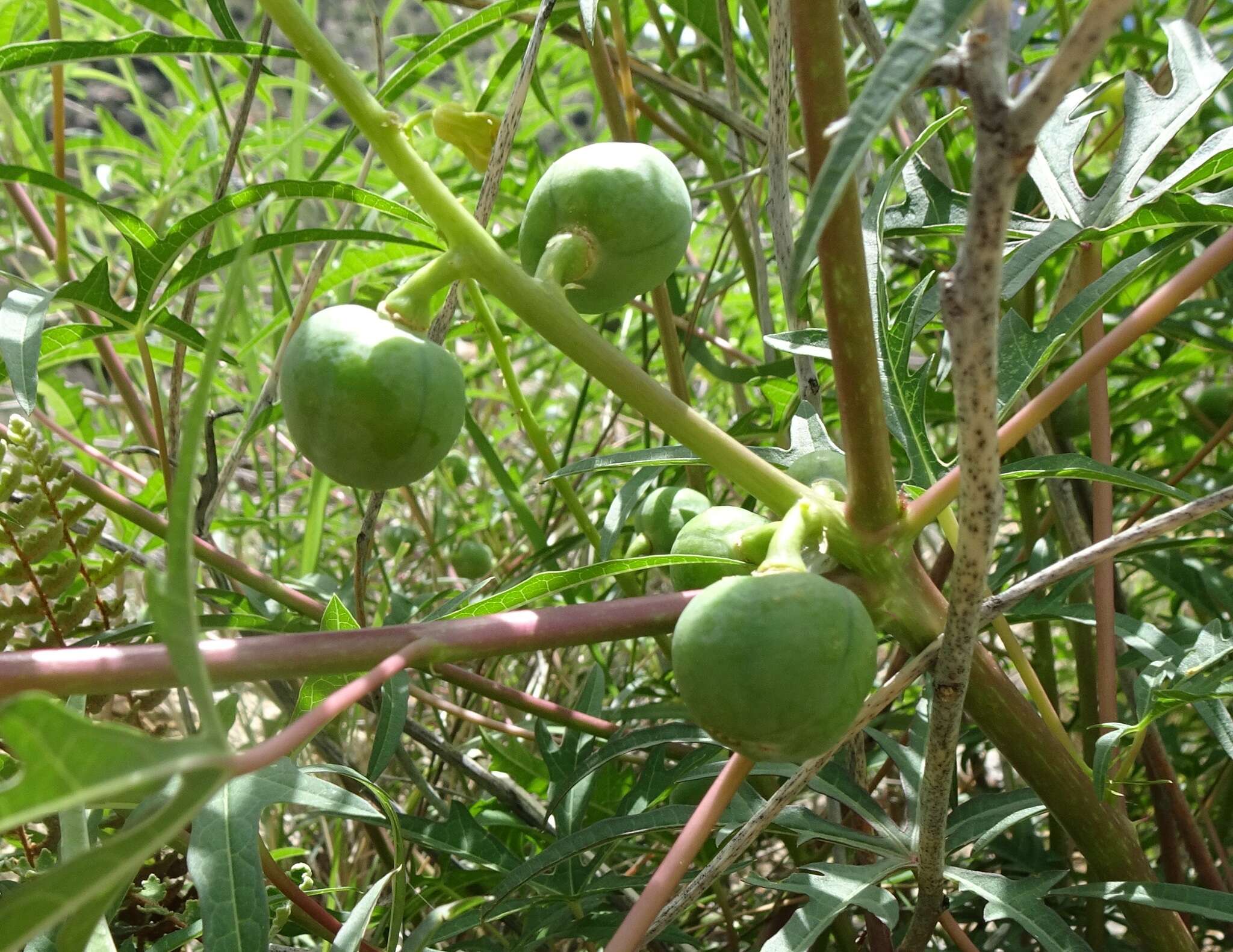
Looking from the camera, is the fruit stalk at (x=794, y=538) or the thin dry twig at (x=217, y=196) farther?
the thin dry twig at (x=217, y=196)

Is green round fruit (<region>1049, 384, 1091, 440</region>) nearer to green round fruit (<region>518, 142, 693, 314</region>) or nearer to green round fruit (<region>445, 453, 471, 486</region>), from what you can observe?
green round fruit (<region>518, 142, 693, 314</region>)

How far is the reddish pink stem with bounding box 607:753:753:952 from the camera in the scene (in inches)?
26.0

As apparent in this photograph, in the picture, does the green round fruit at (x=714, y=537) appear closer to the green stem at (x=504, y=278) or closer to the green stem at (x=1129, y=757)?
the green stem at (x=504, y=278)

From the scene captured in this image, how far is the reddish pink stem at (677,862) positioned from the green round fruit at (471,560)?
124 centimetres

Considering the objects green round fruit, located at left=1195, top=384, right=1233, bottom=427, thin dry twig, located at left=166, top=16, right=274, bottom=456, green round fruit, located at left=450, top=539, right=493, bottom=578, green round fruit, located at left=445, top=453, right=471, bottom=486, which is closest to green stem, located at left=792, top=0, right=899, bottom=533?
thin dry twig, located at left=166, top=16, right=274, bottom=456

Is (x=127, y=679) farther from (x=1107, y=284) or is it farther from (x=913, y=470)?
(x=1107, y=284)

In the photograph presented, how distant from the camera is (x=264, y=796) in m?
0.76

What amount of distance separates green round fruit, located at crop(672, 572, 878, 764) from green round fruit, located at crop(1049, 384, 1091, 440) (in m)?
0.90

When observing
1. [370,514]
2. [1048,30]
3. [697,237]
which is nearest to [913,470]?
[370,514]

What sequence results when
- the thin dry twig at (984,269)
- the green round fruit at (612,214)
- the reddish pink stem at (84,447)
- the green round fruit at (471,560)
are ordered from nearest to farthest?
the thin dry twig at (984,269) < the green round fruit at (612,214) < the reddish pink stem at (84,447) < the green round fruit at (471,560)

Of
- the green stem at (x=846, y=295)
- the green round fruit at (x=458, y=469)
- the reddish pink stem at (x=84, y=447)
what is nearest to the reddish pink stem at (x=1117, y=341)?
the green stem at (x=846, y=295)

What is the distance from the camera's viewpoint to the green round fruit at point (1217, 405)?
1586mm

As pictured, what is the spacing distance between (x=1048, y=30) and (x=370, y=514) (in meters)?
1.59

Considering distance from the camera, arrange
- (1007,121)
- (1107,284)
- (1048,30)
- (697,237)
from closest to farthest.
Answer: (1007,121)
(1107,284)
(1048,30)
(697,237)
